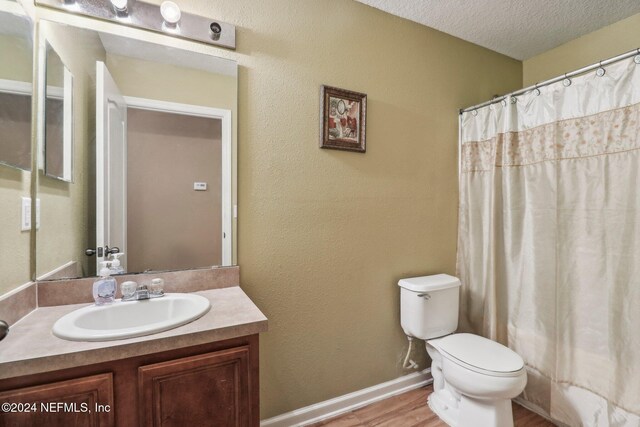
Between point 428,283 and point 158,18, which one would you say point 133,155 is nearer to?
point 158,18

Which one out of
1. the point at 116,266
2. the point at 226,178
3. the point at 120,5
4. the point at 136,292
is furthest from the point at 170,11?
the point at 136,292

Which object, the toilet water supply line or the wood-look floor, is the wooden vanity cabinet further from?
the toilet water supply line

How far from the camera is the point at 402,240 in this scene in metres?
2.01

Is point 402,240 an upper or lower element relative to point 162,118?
lower

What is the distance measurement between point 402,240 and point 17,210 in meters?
1.93

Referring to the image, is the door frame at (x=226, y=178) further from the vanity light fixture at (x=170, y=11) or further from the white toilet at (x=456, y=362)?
the white toilet at (x=456, y=362)

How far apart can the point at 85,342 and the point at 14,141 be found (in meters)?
0.75

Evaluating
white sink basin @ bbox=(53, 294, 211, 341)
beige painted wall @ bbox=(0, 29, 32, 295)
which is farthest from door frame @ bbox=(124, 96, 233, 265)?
beige painted wall @ bbox=(0, 29, 32, 295)

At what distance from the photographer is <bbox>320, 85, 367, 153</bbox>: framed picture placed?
1.71 meters

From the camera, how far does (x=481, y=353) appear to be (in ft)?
5.29

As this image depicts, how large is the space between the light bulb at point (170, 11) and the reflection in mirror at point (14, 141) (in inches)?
19.3

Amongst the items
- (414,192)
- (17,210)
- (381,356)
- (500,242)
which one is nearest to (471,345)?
(381,356)

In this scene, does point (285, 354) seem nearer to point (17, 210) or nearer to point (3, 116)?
point (17, 210)

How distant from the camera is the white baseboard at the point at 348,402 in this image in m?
1.65
